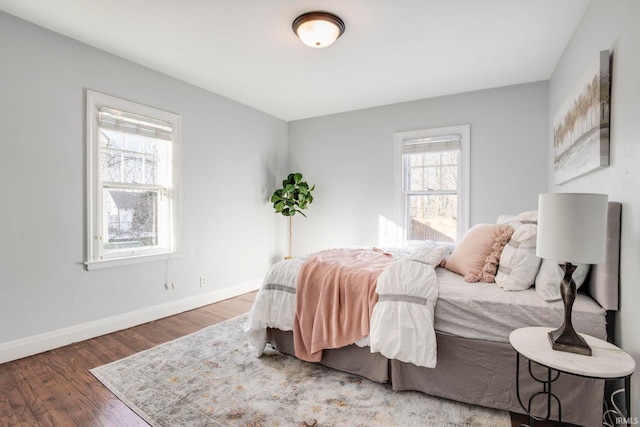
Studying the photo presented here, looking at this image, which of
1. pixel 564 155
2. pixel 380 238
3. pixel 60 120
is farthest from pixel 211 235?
pixel 564 155

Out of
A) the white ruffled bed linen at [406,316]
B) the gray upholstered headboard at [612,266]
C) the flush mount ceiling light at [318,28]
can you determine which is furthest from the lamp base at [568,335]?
the flush mount ceiling light at [318,28]

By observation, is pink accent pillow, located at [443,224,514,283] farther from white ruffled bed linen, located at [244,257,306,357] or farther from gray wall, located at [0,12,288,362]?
gray wall, located at [0,12,288,362]

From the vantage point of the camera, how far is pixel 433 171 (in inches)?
165

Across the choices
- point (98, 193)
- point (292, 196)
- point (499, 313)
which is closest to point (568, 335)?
point (499, 313)

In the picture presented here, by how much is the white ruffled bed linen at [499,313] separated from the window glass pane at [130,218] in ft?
9.77

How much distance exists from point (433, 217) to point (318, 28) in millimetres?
2750

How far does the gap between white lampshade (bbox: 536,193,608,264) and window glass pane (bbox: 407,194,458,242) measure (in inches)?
107

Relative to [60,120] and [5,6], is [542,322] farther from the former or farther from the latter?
[5,6]

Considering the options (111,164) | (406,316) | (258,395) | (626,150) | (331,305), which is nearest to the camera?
(626,150)

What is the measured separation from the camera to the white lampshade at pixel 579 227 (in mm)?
1329

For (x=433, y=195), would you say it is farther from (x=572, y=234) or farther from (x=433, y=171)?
(x=572, y=234)

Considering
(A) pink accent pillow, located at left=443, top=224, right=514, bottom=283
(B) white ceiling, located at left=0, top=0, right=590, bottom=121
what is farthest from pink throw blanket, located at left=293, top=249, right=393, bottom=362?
(B) white ceiling, located at left=0, top=0, right=590, bottom=121

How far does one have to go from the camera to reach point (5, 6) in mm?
2318

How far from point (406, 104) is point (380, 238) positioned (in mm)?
1851
